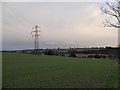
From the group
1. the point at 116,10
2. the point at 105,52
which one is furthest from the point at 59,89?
the point at 105,52

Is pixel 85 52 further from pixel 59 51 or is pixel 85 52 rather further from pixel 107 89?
pixel 107 89

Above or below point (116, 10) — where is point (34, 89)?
below

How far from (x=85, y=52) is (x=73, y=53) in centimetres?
833

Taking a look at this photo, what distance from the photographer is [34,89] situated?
12.4 metres

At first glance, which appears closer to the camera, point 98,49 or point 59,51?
point 98,49

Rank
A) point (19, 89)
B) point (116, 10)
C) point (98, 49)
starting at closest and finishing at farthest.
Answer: point (19, 89), point (116, 10), point (98, 49)

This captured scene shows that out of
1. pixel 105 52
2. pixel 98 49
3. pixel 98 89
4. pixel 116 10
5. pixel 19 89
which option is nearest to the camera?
pixel 19 89

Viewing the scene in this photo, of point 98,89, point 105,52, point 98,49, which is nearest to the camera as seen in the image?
point 98,89

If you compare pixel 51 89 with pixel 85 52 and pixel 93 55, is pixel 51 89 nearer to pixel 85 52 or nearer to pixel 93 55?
pixel 93 55

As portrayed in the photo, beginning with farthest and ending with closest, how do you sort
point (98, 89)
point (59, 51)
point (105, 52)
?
point (59, 51) < point (105, 52) < point (98, 89)

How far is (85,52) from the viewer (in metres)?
114

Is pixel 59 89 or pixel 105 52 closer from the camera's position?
pixel 59 89

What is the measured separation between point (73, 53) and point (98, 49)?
11969 millimetres

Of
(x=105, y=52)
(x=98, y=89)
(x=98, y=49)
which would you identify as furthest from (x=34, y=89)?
(x=98, y=49)
